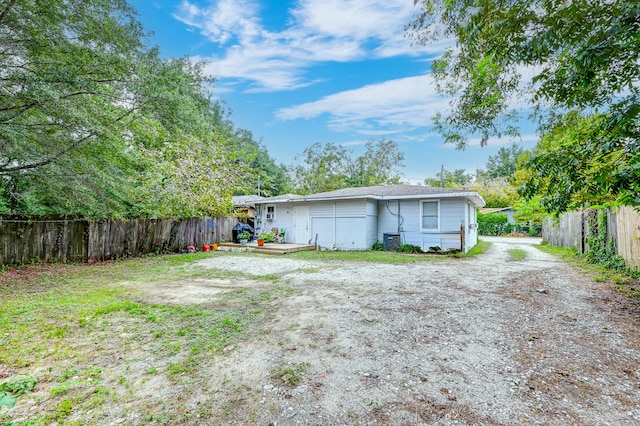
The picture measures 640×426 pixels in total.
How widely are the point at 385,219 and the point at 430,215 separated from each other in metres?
1.86

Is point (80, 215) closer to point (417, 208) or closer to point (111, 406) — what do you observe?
point (111, 406)

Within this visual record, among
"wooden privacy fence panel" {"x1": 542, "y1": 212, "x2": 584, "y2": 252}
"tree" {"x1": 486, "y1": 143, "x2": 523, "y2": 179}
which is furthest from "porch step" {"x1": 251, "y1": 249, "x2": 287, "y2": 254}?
"tree" {"x1": 486, "y1": 143, "x2": 523, "y2": 179}

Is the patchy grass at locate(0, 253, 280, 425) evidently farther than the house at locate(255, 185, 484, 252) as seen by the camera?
No

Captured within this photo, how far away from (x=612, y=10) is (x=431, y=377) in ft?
13.2

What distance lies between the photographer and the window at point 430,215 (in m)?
11.6

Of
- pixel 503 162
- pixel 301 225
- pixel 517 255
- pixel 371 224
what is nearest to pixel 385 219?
pixel 371 224

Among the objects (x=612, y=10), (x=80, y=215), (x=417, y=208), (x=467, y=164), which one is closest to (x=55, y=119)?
(x=80, y=215)

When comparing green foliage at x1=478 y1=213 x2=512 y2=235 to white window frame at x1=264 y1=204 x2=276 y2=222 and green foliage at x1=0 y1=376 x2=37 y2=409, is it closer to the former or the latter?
white window frame at x1=264 y1=204 x2=276 y2=222

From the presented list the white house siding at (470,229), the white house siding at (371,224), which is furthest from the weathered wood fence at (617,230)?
the white house siding at (371,224)

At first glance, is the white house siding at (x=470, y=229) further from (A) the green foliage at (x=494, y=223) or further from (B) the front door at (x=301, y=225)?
(A) the green foliage at (x=494, y=223)

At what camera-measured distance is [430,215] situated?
38.6 feet

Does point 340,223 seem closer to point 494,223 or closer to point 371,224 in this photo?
point 371,224

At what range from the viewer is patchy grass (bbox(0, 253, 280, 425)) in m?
2.09

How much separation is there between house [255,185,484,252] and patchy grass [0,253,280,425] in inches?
289
